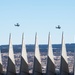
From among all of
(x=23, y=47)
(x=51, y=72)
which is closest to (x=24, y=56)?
(x=23, y=47)

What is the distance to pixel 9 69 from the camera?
51375mm

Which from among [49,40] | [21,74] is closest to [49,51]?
[49,40]

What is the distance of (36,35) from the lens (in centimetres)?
5003

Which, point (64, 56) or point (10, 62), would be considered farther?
point (10, 62)

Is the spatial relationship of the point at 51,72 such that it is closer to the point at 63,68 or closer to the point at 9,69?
the point at 63,68

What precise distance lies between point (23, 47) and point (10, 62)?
3.00 meters

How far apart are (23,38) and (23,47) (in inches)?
49.0

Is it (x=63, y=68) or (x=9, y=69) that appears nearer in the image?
(x=63, y=68)

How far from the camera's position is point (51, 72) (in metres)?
48.9

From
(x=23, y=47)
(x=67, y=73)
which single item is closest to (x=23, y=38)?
(x=23, y=47)

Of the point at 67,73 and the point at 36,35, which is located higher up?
the point at 36,35

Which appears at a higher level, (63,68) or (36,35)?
(36,35)

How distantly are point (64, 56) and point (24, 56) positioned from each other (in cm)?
584

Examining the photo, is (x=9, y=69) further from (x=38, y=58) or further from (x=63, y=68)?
(x=63, y=68)
